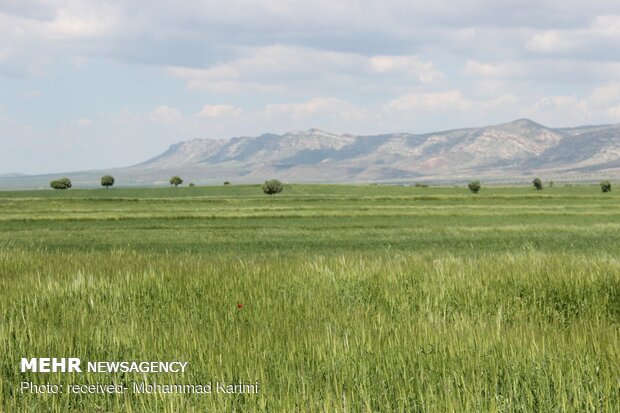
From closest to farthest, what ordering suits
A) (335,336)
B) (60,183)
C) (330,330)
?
(335,336)
(330,330)
(60,183)

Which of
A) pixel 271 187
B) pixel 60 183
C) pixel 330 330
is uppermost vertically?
pixel 60 183

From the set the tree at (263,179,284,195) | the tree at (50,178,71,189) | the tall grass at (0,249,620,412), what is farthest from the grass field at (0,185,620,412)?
the tree at (50,178,71,189)

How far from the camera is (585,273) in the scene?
1380 centimetres

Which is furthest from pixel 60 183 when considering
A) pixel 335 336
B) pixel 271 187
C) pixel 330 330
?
pixel 335 336

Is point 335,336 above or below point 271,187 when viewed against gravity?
above

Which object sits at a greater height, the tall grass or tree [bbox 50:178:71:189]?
tree [bbox 50:178:71:189]

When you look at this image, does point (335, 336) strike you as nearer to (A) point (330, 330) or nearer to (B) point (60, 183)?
(A) point (330, 330)

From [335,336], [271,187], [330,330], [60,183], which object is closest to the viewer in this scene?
[335,336]

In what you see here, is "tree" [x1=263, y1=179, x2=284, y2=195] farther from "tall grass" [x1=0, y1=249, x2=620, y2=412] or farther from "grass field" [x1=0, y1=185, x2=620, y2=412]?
"tall grass" [x1=0, y1=249, x2=620, y2=412]

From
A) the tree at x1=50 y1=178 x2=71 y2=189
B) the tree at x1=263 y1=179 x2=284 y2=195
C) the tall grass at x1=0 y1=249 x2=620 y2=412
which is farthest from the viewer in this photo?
the tree at x1=50 y1=178 x2=71 y2=189

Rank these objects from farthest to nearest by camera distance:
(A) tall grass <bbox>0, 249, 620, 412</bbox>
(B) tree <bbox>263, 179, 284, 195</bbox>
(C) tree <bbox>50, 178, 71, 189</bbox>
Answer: (C) tree <bbox>50, 178, 71, 189</bbox> → (B) tree <bbox>263, 179, 284, 195</bbox> → (A) tall grass <bbox>0, 249, 620, 412</bbox>

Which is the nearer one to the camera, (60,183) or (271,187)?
(271,187)

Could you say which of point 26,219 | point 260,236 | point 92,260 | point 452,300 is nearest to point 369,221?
point 260,236

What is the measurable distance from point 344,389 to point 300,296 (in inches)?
218
